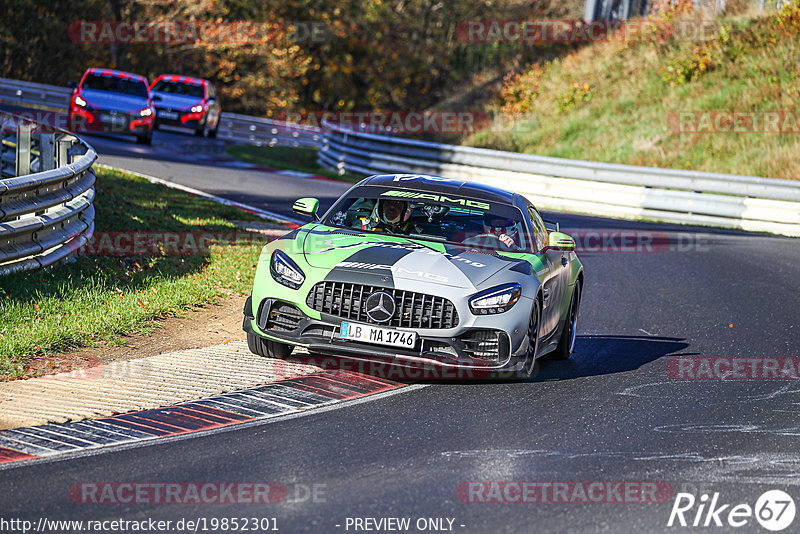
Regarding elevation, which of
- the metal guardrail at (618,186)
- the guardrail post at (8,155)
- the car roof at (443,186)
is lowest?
the metal guardrail at (618,186)

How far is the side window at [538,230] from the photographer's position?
9.03 metres

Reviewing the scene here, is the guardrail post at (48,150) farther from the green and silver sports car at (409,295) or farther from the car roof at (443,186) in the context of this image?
the green and silver sports car at (409,295)

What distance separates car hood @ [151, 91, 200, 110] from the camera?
32906 millimetres

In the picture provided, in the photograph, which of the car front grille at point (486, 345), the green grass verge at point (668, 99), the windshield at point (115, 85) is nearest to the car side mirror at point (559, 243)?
the car front grille at point (486, 345)

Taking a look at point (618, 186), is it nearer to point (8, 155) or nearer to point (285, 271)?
point (8, 155)

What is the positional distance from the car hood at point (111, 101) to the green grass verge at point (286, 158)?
3.41m

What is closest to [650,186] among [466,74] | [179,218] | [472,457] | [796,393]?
[179,218]

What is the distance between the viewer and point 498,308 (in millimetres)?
7629

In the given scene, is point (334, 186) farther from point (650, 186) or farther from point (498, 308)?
point (498, 308)

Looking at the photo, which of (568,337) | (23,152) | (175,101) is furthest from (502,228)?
(175,101)

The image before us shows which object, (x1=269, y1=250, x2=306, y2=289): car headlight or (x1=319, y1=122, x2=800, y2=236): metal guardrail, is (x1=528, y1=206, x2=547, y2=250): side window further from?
(x1=319, y1=122, x2=800, y2=236): metal guardrail

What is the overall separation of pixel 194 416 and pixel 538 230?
12.3ft

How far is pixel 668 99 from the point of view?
32344 mm

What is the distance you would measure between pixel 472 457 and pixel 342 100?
49.0 meters
